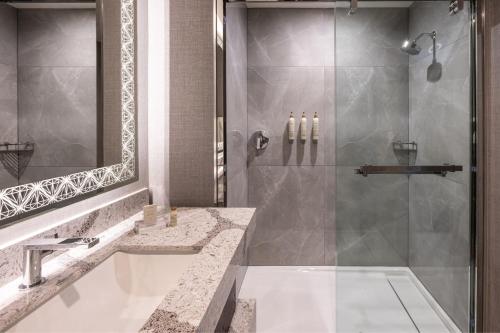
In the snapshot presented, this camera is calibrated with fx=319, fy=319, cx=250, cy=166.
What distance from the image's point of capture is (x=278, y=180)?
2.89 m

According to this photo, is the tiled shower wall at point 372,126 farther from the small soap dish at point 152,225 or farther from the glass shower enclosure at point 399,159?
the small soap dish at point 152,225

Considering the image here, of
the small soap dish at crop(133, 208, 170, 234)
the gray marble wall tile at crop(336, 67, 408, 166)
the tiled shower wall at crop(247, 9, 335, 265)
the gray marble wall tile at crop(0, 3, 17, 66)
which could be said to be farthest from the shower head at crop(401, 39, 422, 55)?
the gray marble wall tile at crop(0, 3, 17, 66)

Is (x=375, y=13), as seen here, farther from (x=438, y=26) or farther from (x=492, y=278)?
(x=492, y=278)

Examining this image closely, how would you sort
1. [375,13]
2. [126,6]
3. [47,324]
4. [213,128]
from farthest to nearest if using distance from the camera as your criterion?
[375,13]
[213,128]
[126,6]
[47,324]

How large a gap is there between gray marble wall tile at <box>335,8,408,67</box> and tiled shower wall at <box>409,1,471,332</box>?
2.8 inches

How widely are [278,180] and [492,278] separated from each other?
164 centimetres

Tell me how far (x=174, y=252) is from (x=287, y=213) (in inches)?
78.4

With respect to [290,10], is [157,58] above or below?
below

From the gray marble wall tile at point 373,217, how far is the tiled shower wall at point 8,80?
1.84m

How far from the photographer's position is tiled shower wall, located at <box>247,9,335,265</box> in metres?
2.81

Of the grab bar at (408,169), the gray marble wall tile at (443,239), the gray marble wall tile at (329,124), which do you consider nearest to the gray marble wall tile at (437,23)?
the grab bar at (408,169)

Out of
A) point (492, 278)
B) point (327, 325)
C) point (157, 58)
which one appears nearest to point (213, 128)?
point (157, 58)

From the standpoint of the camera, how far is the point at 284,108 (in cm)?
285

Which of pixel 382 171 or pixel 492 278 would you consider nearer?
pixel 492 278
